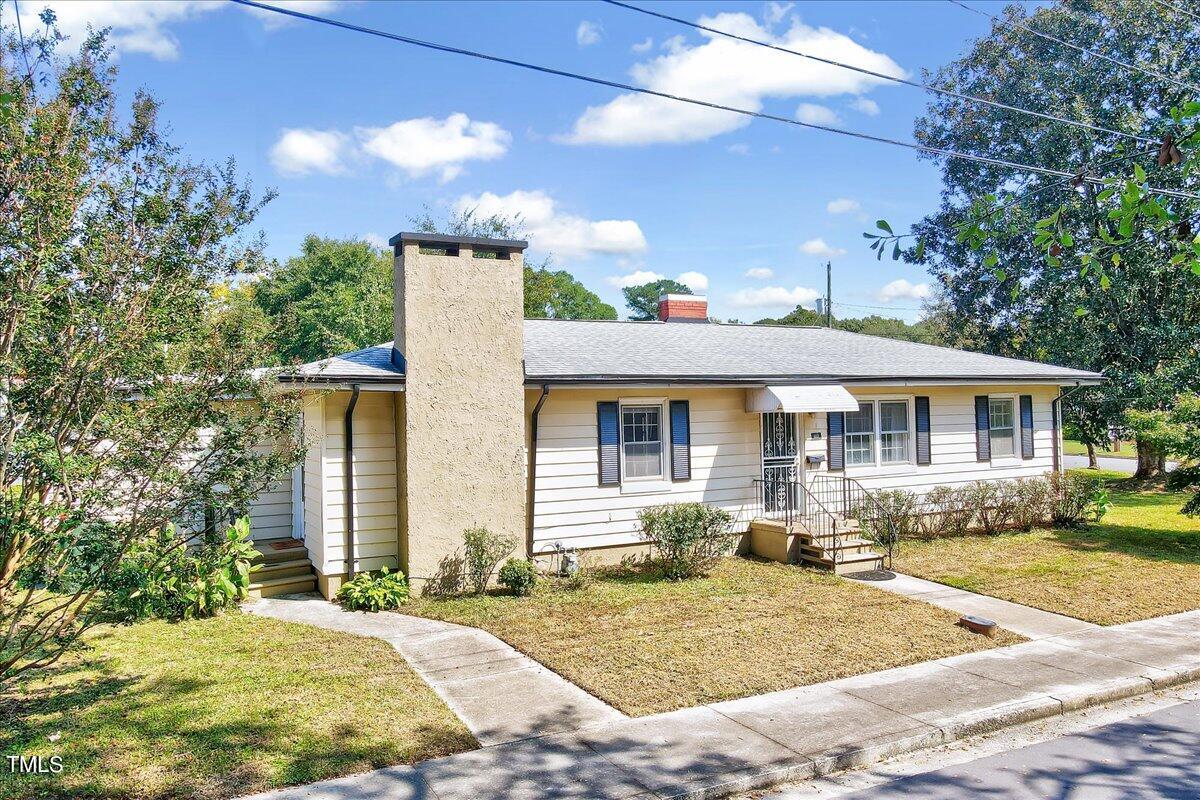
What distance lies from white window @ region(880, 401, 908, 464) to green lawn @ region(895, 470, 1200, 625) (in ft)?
5.50

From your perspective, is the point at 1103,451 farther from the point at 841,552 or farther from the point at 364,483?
the point at 364,483

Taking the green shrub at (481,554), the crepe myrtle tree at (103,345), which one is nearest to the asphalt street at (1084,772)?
the crepe myrtle tree at (103,345)

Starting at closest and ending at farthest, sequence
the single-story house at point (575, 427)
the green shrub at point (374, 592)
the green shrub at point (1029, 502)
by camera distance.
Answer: the green shrub at point (374, 592)
the single-story house at point (575, 427)
the green shrub at point (1029, 502)

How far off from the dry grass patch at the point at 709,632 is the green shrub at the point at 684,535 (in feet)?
1.03

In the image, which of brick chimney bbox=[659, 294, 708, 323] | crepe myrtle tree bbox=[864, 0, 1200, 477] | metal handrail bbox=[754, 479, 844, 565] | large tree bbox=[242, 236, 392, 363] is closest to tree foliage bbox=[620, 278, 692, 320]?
large tree bbox=[242, 236, 392, 363]

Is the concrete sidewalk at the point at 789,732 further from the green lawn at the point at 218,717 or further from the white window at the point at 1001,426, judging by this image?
the white window at the point at 1001,426

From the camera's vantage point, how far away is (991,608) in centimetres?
965

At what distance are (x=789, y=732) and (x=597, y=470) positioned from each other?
6.24m

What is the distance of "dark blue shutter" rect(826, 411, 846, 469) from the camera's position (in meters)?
13.8

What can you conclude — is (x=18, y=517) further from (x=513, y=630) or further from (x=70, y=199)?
(x=513, y=630)

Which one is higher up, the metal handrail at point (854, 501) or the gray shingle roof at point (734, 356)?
the gray shingle roof at point (734, 356)

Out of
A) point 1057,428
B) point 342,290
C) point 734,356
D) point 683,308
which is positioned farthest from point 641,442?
point 342,290

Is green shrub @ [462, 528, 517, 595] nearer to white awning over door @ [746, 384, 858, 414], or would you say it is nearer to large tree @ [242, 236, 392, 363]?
white awning over door @ [746, 384, 858, 414]

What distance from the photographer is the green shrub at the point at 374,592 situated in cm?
976
